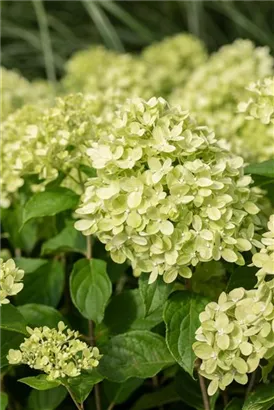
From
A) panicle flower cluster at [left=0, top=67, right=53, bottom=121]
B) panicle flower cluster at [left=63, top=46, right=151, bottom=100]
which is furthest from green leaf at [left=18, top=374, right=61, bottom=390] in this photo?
panicle flower cluster at [left=63, top=46, right=151, bottom=100]

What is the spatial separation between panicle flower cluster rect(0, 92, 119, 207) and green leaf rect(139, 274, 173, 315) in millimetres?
227

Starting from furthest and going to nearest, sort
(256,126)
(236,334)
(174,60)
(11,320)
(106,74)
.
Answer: (174,60) < (106,74) < (256,126) < (11,320) < (236,334)

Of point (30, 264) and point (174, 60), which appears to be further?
point (174, 60)

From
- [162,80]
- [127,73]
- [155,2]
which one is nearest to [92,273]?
[127,73]

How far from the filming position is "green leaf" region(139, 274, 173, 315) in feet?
3.38

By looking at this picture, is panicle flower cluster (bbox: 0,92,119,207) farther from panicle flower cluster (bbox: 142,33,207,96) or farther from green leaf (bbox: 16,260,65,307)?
panicle flower cluster (bbox: 142,33,207,96)

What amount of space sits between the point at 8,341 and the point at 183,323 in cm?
24

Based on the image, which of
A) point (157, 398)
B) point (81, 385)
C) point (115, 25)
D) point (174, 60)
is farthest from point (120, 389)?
point (115, 25)

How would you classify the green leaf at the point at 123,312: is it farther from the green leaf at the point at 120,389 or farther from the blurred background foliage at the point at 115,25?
the blurred background foliage at the point at 115,25

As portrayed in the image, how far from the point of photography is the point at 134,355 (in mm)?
1069

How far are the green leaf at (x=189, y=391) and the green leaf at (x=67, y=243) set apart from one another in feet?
0.79

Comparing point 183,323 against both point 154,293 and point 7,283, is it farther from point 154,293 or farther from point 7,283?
point 7,283

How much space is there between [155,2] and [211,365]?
3013mm

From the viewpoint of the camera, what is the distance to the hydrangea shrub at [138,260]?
934mm
